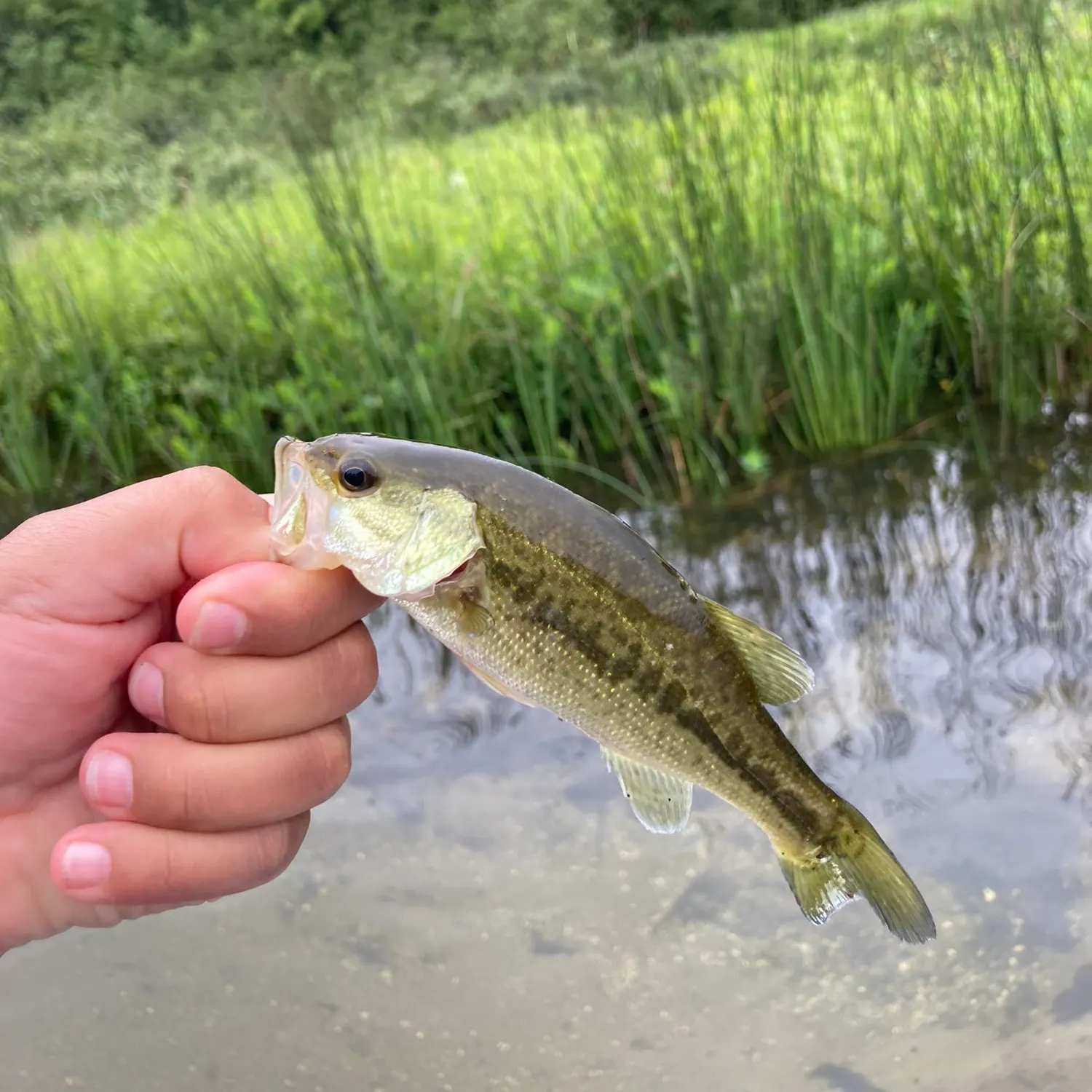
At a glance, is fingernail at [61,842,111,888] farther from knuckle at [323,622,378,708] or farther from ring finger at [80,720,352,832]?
knuckle at [323,622,378,708]

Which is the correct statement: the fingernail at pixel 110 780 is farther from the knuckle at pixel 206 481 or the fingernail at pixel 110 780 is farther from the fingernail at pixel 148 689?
the knuckle at pixel 206 481

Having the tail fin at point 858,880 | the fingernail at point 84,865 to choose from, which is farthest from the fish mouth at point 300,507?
the tail fin at point 858,880

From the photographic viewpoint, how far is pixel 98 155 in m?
7.19

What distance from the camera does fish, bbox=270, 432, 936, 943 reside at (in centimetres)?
129

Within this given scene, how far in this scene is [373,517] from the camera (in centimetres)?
129

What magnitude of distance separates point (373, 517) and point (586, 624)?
1.09 feet

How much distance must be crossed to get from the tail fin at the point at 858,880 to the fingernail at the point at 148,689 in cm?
100

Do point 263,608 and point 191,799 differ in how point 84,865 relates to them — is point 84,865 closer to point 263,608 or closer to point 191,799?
point 191,799

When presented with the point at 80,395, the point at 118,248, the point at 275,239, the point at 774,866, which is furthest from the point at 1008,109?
the point at 118,248

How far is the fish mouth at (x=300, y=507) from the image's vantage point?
50.9 inches

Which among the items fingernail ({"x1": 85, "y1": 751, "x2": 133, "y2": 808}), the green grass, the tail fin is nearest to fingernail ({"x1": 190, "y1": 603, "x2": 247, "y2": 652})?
fingernail ({"x1": 85, "y1": 751, "x2": 133, "y2": 808})

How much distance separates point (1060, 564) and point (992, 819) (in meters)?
1.27

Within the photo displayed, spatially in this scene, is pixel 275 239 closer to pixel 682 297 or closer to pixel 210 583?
pixel 682 297

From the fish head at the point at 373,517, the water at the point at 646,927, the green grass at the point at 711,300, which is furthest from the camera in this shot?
the green grass at the point at 711,300
